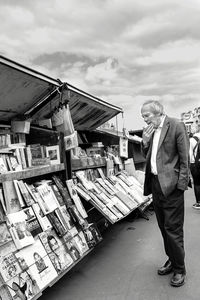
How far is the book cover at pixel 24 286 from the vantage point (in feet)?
8.33

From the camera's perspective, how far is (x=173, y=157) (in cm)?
310

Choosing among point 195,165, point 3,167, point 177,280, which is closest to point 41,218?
point 3,167

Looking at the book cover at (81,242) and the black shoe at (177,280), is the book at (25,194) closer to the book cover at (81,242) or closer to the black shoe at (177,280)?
the book cover at (81,242)

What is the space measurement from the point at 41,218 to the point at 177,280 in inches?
59.0

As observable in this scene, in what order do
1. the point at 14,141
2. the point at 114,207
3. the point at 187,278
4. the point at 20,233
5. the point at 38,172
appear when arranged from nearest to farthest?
the point at 20,233 → the point at 187,278 → the point at 38,172 → the point at 14,141 → the point at 114,207

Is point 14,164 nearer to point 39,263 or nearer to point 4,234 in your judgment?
point 4,234

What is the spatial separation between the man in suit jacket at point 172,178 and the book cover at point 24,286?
1329mm

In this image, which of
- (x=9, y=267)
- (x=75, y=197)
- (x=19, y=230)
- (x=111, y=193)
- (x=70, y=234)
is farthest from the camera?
(x=111, y=193)

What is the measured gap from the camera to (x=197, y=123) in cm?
639

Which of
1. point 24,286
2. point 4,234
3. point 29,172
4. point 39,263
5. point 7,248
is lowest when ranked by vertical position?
point 24,286

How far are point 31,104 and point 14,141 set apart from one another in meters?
0.53

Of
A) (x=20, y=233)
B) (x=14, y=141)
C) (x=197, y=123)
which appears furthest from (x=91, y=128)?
(x=20, y=233)

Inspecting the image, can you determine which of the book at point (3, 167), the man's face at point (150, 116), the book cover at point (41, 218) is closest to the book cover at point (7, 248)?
the book cover at point (41, 218)

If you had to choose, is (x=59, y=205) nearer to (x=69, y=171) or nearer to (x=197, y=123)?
(x=69, y=171)
